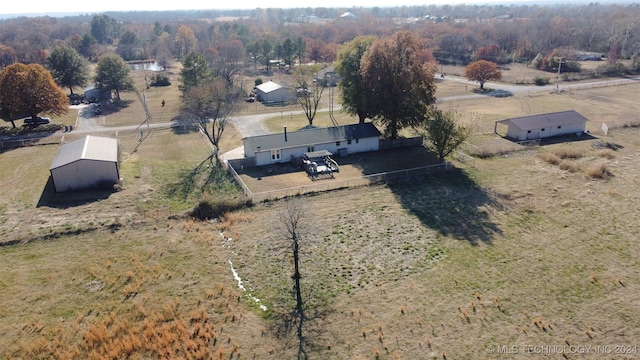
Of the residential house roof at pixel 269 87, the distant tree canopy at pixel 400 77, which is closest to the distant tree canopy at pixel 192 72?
the residential house roof at pixel 269 87

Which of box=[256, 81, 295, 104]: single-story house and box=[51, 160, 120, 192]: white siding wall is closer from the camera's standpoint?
box=[51, 160, 120, 192]: white siding wall

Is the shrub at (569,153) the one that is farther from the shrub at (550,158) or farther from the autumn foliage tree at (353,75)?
the autumn foliage tree at (353,75)

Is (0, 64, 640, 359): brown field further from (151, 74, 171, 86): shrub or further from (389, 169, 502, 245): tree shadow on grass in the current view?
(151, 74, 171, 86): shrub

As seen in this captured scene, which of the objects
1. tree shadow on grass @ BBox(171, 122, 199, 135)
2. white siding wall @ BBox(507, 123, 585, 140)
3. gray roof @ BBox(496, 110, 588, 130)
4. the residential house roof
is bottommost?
tree shadow on grass @ BBox(171, 122, 199, 135)

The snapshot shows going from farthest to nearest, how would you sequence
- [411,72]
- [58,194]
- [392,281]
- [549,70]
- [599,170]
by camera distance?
[549,70] < [411,72] < [599,170] < [58,194] < [392,281]

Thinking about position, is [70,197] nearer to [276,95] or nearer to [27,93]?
[27,93]

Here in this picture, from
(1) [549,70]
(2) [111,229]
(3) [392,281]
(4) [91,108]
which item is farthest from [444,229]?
(1) [549,70]

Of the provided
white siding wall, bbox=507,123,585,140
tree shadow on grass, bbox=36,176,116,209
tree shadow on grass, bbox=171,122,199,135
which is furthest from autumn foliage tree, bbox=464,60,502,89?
tree shadow on grass, bbox=36,176,116,209

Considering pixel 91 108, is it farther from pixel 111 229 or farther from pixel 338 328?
pixel 338 328
